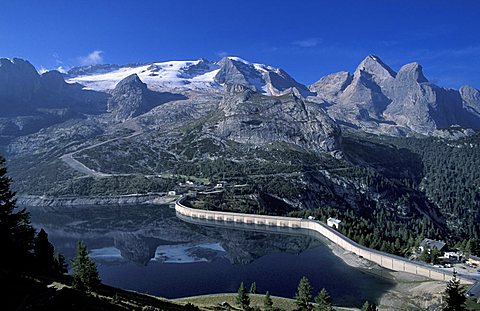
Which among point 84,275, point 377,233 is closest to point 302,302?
point 84,275

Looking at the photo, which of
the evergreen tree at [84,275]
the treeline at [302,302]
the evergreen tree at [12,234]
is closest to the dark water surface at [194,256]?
the treeline at [302,302]

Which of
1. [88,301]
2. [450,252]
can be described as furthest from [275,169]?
[88,301]

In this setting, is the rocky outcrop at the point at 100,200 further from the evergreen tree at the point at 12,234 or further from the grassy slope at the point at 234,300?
the evergreen tree at the point at 12,234

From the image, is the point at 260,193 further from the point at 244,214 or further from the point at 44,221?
→ the point at 44,221

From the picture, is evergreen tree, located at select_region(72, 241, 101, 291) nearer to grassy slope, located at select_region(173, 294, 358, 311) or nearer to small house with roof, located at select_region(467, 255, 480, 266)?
grassy slope, located at select_region(173, 294, 358, 311)

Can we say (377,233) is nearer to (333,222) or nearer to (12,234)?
(333,222)
